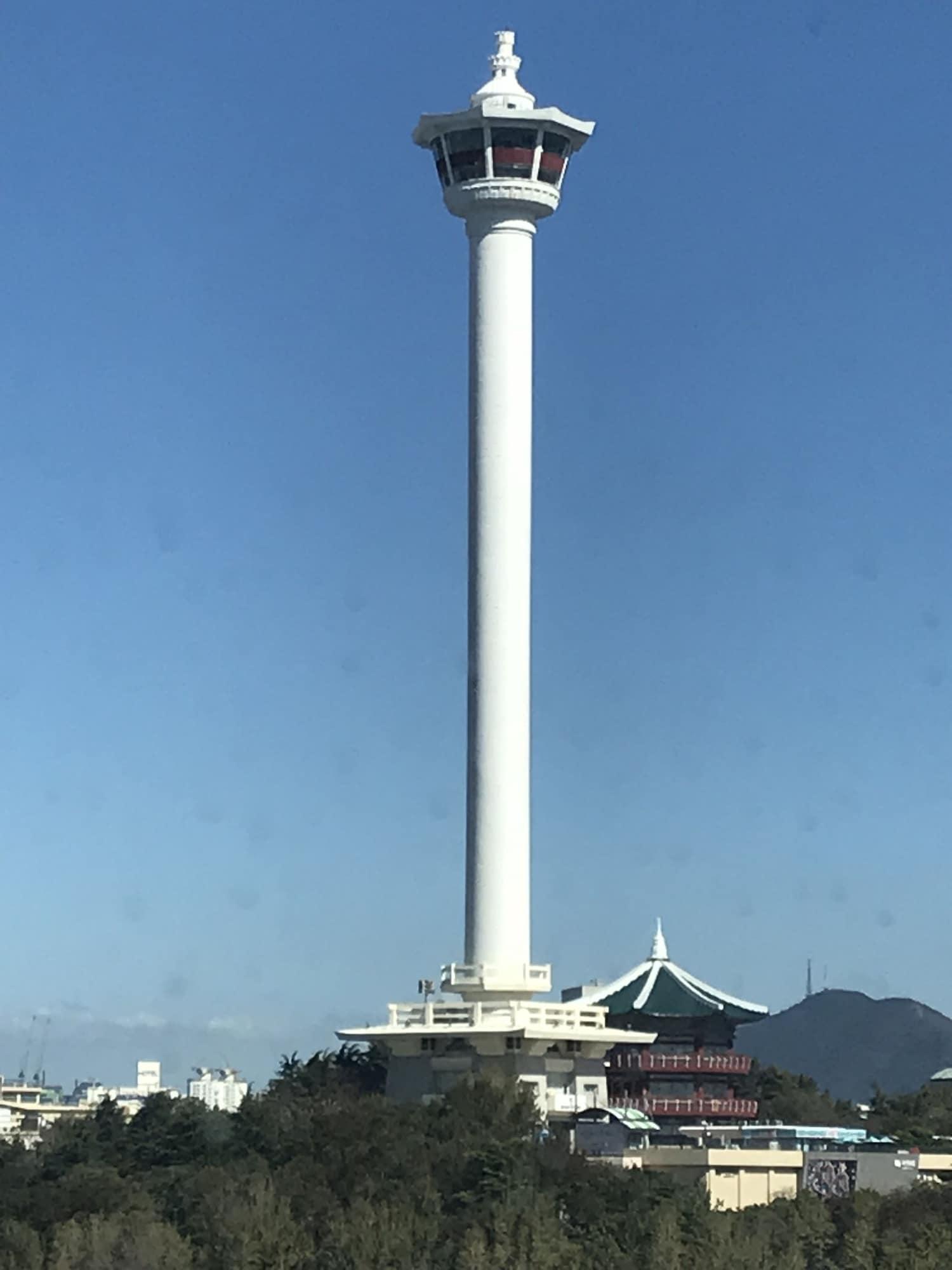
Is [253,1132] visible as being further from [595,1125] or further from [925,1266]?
[925,1266]

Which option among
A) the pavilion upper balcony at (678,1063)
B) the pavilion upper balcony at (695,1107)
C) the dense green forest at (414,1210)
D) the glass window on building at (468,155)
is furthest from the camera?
the pavilion upper balcony at (678,1063)

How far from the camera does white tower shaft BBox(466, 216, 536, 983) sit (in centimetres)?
8975

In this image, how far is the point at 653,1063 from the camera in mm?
103625

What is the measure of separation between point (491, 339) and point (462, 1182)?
29.5 m

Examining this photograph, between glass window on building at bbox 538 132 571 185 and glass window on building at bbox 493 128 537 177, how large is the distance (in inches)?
16.6

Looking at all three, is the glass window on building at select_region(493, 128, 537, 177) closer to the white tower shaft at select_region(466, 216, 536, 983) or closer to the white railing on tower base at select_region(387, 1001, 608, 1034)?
the white tower shaft at select_region(466, 216, 536, 983)

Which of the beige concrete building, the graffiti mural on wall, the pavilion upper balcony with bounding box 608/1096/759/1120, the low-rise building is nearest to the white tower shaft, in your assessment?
the low-rise building

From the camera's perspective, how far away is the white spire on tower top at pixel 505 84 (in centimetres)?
9538

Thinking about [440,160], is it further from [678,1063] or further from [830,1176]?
[830,1176]

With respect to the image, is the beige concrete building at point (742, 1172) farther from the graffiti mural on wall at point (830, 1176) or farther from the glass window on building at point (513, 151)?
the glass window on building at point (513, 151)

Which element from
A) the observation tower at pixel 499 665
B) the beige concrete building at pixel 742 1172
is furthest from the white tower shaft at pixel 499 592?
the beige concrete building at pixel 742 1172

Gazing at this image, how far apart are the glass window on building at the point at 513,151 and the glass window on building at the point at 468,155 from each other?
45 centimetres

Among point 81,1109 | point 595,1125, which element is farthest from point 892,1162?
point 81,1109

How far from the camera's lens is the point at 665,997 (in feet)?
357
